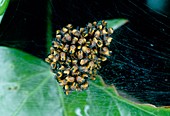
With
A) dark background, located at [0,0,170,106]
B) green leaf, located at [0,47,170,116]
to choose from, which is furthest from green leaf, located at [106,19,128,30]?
green leaf, located at [0,47,170,116]

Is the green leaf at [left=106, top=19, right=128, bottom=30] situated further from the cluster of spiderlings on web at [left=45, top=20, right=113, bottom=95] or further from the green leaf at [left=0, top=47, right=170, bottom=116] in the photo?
the green leaf at [left=0, top=47, right=170, bottom=116]

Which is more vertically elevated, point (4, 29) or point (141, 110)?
point (4, 29)

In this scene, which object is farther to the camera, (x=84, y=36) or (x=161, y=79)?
(x=161, y=79)

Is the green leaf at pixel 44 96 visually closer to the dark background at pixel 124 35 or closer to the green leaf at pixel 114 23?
the dark background at pixel 124 35

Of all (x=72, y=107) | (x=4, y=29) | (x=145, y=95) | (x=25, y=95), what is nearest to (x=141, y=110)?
(x=145, y=95)

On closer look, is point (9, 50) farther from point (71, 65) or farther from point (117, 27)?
point (117, 27)

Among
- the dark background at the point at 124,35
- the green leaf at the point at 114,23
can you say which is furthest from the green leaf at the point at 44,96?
the green leaf at the point at 114,23
